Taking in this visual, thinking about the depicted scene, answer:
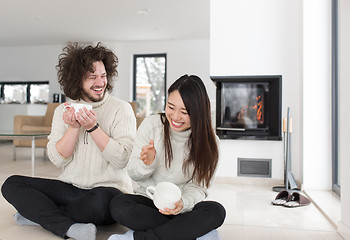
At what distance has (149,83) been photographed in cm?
815

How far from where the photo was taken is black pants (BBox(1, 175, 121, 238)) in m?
1.60

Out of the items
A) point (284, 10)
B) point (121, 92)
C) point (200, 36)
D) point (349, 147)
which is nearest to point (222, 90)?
point (284, 10)

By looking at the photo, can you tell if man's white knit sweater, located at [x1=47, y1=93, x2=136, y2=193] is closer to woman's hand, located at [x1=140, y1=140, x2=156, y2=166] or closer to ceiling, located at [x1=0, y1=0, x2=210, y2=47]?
woman's hand, located at [x1=140, y1=140, x2=156, y2=166]

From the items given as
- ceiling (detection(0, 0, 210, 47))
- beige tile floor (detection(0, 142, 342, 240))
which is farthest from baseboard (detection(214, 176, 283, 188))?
ceiling (detection(0, 0, 210, 47))

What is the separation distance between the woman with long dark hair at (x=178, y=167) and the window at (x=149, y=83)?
6463 mm

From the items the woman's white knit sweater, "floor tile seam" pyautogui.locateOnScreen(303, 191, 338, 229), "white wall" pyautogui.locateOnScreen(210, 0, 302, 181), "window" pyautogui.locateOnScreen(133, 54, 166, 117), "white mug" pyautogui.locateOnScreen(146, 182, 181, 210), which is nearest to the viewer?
"white mug" pyautogui.locateOnScreen(146, 182, 181, 210)

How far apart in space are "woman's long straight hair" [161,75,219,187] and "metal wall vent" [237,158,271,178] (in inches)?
Result: 73.3

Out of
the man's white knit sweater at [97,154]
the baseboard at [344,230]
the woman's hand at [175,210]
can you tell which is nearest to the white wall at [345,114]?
the baseboard at [344,230]

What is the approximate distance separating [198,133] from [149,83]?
22.2ft

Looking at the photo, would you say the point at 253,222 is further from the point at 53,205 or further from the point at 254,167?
the point at 254,167

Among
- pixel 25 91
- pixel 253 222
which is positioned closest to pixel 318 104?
pixel 253 222

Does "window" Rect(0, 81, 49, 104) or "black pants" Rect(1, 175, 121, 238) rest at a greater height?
"window" Rect(0, 81, 49, 104)

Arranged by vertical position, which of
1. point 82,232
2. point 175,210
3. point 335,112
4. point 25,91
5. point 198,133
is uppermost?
point 25,91

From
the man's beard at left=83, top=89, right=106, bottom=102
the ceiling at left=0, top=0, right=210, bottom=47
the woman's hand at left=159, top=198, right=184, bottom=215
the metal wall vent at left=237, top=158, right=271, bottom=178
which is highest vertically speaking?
the ceiling at left=0, top=0, right=210, bottom=47
